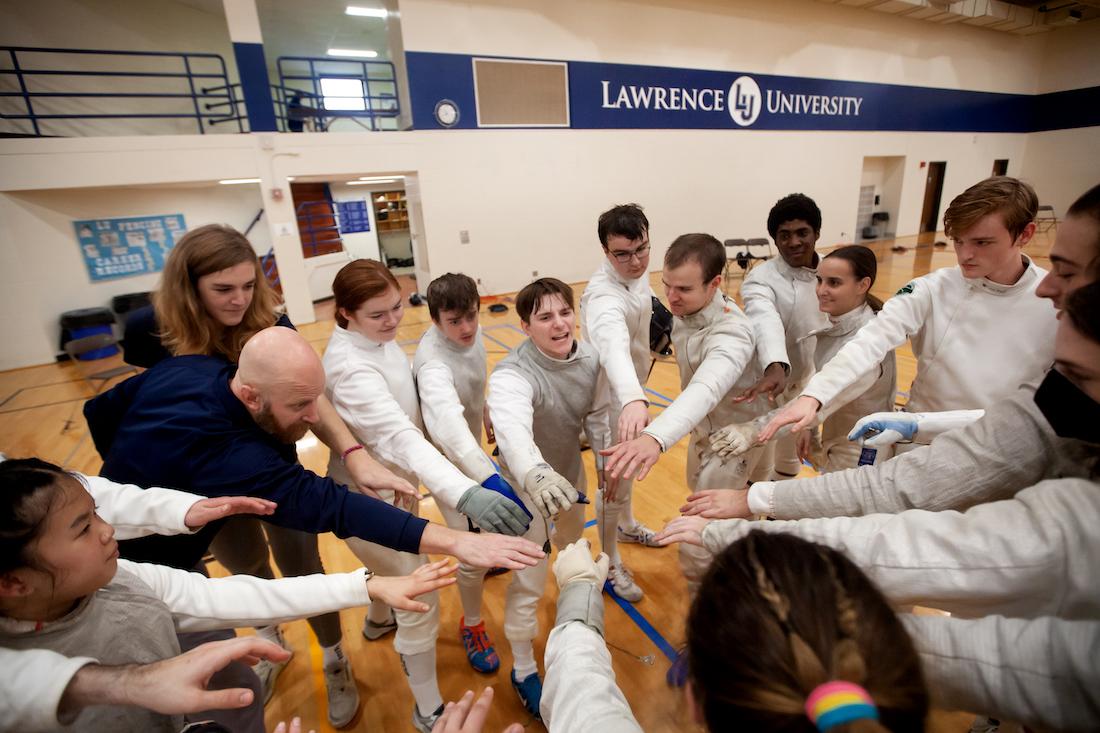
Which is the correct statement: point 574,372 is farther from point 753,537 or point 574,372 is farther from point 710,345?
point 753,537

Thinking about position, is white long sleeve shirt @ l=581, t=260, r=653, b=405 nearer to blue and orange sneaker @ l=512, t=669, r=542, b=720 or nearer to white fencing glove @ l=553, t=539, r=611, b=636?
white fencing glove @ l=553, t=539, r=611, b=636

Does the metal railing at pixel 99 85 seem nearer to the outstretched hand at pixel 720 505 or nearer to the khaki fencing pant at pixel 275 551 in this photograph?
the khaki fencing pant at pixel 275 551

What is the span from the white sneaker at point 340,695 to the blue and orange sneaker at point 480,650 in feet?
1.74

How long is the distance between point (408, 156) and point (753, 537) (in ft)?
32.6

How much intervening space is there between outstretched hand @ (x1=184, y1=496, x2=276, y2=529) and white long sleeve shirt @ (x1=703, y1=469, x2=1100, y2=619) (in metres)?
1.44

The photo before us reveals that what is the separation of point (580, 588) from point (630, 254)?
5.70 feet

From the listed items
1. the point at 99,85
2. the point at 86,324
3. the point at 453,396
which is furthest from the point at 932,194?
the point at 86,324

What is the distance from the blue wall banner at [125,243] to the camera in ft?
26.4

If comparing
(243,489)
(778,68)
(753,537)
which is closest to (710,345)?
(753,537)

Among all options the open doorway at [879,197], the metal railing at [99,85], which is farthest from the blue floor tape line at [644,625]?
the open doorway at [879,197]

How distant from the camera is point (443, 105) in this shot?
9.44 m

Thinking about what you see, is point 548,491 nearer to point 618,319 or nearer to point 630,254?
point 618,319

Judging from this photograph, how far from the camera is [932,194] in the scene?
16.6 m

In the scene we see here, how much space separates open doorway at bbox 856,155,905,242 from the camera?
15.5 meters
